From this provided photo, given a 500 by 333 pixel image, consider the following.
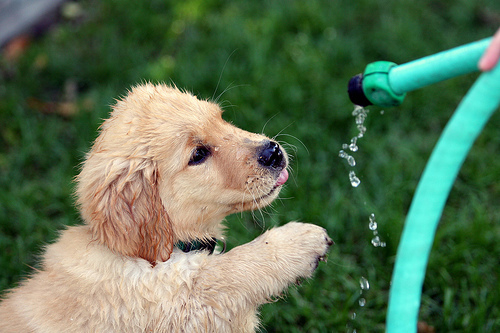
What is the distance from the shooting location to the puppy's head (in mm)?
2152

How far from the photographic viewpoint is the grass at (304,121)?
3.10 meters

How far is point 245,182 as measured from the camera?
2330 millimetres

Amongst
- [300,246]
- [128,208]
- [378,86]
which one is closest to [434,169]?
[378,86]

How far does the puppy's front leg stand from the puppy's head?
0.69ft

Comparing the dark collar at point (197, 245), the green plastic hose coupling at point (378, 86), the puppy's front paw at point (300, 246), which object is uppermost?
the green plastic hose coupling at point (378, 86)

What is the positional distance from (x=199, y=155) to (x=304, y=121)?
6.72 feet

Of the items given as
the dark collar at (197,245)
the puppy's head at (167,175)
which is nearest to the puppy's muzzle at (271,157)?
the puppy's head at (167,175)

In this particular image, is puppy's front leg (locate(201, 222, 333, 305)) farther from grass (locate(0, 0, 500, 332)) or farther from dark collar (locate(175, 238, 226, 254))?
grass (locate(0, 0, 500, 332))

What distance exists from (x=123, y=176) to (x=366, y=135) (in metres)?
→ 2.53

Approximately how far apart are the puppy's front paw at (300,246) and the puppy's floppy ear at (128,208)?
1.71 ft

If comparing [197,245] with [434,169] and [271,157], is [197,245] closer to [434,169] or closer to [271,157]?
[271,157]

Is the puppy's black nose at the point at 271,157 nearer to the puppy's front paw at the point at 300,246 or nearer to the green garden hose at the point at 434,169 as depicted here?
the puppy's front paw at the point at 300,246

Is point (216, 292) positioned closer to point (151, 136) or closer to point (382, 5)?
point (151, 136)

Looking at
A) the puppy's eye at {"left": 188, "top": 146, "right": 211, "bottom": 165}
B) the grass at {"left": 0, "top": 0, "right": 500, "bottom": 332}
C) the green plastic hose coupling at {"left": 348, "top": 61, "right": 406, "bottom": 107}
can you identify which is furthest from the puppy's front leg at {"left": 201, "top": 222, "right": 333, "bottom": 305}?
the green plastic hose coupling at {"left": 348, "top": 61, "right": 406, "bottom": 107}
